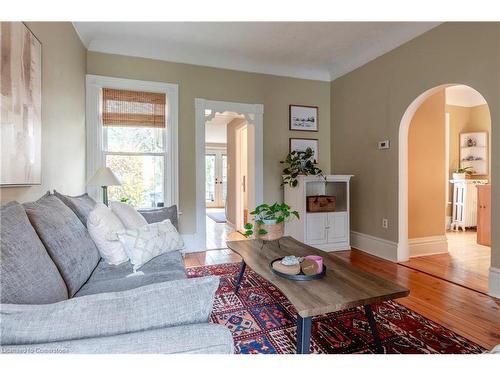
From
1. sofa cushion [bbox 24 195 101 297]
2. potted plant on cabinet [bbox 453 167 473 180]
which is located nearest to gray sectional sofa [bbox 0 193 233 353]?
sofa cushion [bbox 24 195 101 297]

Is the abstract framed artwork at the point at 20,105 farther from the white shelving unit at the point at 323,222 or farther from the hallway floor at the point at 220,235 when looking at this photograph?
the white shelving unit at the point at 323,222

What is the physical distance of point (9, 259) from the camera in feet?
3.00

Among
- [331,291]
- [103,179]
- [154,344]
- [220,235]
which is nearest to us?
[154,344]

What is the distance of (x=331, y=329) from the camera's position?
1.76 m

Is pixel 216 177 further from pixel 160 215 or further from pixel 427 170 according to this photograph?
pixel 160 215

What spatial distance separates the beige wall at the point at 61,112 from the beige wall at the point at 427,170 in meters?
3.97

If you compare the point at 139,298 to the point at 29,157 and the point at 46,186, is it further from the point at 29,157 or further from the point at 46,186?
the point at 46,186

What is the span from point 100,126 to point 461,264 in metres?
4.67

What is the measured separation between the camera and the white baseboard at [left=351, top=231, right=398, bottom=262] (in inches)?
131

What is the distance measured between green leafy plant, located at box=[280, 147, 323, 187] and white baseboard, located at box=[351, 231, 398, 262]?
1.11 metres

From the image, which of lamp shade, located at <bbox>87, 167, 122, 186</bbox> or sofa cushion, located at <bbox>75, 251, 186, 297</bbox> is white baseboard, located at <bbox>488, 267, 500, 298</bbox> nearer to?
sofa cushion, located at <bbox>75, 251, 186, 297</bbox>

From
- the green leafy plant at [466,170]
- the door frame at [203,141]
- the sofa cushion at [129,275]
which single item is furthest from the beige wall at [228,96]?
the green leafy plant at [466,170]

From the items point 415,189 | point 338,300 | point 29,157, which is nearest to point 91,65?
A: point 29,157

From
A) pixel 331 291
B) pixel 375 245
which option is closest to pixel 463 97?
pixel 375 245
